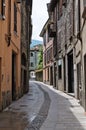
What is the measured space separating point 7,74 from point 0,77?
2.42 metres

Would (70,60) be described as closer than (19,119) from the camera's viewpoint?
No

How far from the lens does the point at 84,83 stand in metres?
17.0

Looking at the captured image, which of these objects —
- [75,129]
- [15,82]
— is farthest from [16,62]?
[75,129]

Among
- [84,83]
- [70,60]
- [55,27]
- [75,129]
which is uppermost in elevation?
[55,27]

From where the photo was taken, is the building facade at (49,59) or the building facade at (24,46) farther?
the building facade at (49,59)

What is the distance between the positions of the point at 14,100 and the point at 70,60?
813cm

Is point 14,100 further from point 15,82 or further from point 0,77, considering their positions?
point 0,77

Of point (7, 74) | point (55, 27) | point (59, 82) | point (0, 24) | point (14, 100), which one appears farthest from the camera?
point (55, 27)

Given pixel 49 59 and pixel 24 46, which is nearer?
pixel 24 46

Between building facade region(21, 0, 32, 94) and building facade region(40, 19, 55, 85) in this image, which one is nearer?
building facade region(21, 0, 32, 94)

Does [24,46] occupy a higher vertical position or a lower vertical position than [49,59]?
lower

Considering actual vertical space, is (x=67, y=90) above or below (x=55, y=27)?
below

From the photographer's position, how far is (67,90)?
30875 millimetres

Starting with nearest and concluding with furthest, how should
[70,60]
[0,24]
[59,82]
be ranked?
[0,24], [70,60], [59,82]
